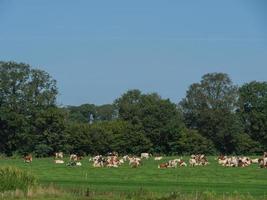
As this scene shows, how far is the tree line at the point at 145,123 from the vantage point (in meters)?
99.2

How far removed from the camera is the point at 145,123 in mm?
104188

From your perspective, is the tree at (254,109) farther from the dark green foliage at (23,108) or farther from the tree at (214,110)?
the dark green foliage at (23,108)

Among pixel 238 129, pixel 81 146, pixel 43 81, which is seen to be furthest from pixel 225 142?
pixel 43 81

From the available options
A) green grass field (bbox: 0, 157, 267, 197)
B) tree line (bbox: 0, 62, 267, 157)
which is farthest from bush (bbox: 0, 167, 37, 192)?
tree line (bbox: 0, 62, 267, 157)

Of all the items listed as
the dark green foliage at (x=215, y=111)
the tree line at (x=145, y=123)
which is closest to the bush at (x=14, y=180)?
the tree line at (x=145, y=123)

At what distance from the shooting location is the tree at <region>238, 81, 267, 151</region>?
10550 cm

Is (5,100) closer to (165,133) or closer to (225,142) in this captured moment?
(165,133)

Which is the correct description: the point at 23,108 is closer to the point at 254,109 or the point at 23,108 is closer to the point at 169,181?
the point at 254,109

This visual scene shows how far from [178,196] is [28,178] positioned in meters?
9.09

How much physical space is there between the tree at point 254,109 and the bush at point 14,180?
75817 millimetres

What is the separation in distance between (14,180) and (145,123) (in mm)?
73214

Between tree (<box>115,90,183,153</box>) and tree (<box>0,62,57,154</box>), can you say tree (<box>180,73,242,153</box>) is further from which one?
tree (<box>0,62,57,154</box>)

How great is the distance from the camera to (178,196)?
2542cm

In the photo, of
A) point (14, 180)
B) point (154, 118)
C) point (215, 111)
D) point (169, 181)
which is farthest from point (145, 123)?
point (14, 180)
